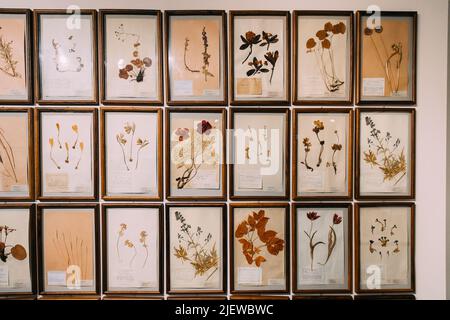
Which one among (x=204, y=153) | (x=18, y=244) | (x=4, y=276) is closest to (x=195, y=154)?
(x=204, y=153)

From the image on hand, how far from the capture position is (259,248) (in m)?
1.43

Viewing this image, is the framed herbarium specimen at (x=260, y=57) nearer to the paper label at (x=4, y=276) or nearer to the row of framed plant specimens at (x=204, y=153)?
the row of framed plant specimens at (x=204, y=153)

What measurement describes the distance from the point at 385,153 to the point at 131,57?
1161 millimetres

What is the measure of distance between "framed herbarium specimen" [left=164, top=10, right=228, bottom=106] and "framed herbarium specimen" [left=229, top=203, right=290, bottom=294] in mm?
501

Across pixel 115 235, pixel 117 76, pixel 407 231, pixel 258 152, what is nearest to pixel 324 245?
pixel 407 231

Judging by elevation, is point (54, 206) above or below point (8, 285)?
above

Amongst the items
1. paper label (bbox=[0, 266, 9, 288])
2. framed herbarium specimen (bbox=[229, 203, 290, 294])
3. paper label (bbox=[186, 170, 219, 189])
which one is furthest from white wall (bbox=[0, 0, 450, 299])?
paper label (bbox=[0, 266, 9, 288])

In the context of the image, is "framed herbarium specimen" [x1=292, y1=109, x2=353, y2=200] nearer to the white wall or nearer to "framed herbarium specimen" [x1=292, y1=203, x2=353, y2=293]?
"framed herbarium specimen" [x1=292, y1=203, x2=353, y2=293]

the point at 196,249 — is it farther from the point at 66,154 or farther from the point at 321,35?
the point at 321,35

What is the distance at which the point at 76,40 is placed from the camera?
4.58 feet

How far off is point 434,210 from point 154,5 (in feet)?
4.92

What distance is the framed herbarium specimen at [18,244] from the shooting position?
1412 millimetres

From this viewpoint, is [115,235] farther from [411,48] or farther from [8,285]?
[411,48]

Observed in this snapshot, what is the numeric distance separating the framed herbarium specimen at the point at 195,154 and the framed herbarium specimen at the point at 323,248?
0.38 metres
